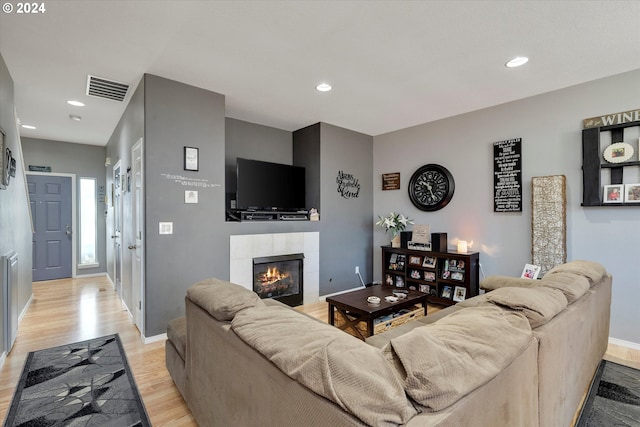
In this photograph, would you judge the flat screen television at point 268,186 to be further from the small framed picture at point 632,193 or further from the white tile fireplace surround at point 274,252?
the small framed picture at point 632,193

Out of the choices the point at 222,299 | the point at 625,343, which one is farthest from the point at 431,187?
the point at 222,299

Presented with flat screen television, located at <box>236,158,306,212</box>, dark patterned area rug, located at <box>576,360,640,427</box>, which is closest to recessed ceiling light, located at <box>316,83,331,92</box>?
flat screen television, located at <box>236,158,306,212</box>

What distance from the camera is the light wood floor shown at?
197 cm

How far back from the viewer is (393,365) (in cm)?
92

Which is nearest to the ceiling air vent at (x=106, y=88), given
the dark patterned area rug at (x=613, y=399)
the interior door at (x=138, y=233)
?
the interior door at (x=138, y=233)

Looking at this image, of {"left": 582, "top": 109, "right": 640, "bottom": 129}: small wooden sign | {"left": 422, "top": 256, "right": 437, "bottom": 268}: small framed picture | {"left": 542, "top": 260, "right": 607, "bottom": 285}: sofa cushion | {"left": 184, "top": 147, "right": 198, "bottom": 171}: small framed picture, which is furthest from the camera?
{"left": 422, "top": 256, "right": 437, "bottom": 268}: small framed picture

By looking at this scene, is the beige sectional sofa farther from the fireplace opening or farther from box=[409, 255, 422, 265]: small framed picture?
box=[409, 255, 422, 265]: small framed picture

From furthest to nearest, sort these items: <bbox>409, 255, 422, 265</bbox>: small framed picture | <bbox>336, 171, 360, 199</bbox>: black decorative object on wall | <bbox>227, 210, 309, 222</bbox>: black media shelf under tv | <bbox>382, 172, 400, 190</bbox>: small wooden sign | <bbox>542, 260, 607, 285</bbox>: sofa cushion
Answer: <bbox>382, 172, 400, 190</bbox>: small wooden sign
<bbox>336, 171, 360, 199</bbox>: black decorative object on wall
<bbox>409, 255, 422, 265</bbox>: small framed picture
<bbox>227, 210, 309, 222</bbox>: black media shelf under tv
<bbox>542, 260, 607, 285</bbox>: sofa cushion

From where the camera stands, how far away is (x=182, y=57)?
2.58 m

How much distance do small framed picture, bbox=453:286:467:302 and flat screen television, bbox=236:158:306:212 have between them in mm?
2333

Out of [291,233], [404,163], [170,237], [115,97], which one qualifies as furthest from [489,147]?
[115,97]

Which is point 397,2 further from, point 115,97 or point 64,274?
point 64,274

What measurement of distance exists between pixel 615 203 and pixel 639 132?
0.67 metres

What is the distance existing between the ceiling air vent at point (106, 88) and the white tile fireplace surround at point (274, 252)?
197 cm
